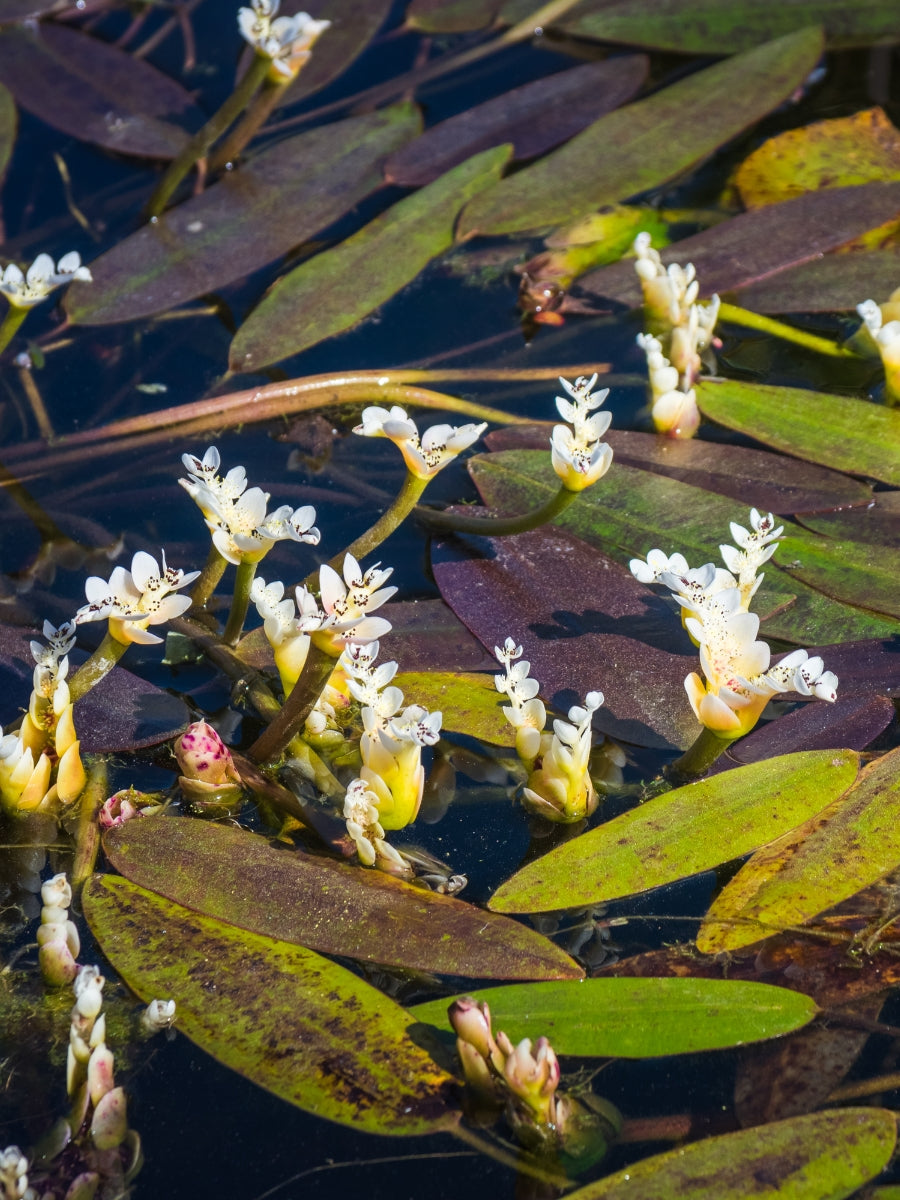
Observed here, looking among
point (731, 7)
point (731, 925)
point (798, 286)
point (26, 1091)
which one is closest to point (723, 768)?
point (731, 925)

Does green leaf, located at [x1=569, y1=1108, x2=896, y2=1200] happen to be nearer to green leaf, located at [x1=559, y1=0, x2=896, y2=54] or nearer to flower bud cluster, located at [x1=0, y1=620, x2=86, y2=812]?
flower bud cluster, located at [x1=0, y1=620, x2=86, y2=812]

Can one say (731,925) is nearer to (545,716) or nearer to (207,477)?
(545,716)

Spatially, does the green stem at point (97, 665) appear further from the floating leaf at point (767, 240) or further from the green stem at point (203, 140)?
the green stem at point (203, 140)

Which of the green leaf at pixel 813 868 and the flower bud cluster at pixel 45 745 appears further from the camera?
the flower bud cluster at pixel 45 745

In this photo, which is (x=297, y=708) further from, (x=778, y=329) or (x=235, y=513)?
(x=778, y=329)

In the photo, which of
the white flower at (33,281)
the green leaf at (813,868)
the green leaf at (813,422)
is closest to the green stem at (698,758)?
the green leaf at (813,868)

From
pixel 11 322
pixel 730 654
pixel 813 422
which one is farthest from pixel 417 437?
pixel 11 322

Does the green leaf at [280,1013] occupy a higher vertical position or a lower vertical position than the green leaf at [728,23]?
lower
